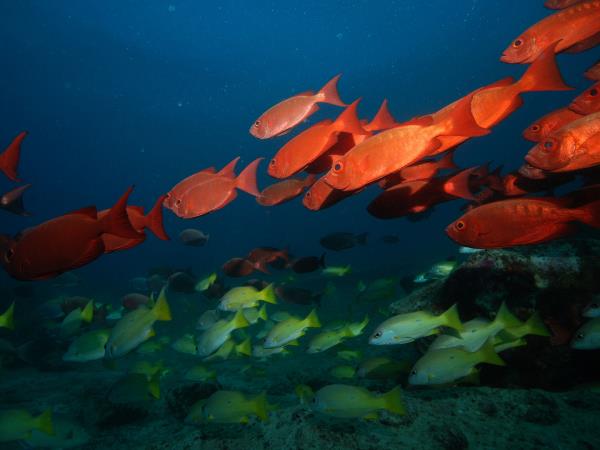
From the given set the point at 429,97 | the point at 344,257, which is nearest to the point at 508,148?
the point at 429,97

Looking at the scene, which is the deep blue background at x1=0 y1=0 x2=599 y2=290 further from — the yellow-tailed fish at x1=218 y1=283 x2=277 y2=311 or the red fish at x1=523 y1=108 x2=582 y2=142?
the red fish at x1=523 y1=108 x2=582 y2=142

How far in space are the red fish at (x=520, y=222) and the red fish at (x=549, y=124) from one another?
114 centimetres

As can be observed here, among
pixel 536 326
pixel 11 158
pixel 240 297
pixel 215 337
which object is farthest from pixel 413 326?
pixel 11 158

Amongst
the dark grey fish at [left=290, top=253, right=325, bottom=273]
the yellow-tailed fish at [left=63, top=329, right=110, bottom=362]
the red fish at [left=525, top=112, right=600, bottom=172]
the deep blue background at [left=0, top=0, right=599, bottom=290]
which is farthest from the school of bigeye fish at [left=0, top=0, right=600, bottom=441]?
the deep blue background at [left=0, top=0, right=599, bottom=290]

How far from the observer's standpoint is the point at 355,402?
3.19 m

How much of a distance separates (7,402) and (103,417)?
2.72 metres

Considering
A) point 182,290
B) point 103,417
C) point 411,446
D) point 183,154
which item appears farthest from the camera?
point 183,154

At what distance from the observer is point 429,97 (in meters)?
53.5

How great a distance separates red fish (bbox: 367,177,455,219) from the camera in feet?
11.4

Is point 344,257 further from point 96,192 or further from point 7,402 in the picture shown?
point 96,192

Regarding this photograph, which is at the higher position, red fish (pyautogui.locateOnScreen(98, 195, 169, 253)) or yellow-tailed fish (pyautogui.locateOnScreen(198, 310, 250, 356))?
red fish (pyautogui.locateOnScreen(98, 195, 169, 253))

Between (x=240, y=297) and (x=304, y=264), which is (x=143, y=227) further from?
(x=304, y=264)

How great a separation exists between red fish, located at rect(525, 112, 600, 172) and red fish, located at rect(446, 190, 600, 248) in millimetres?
358

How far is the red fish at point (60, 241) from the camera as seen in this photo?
223 cm
